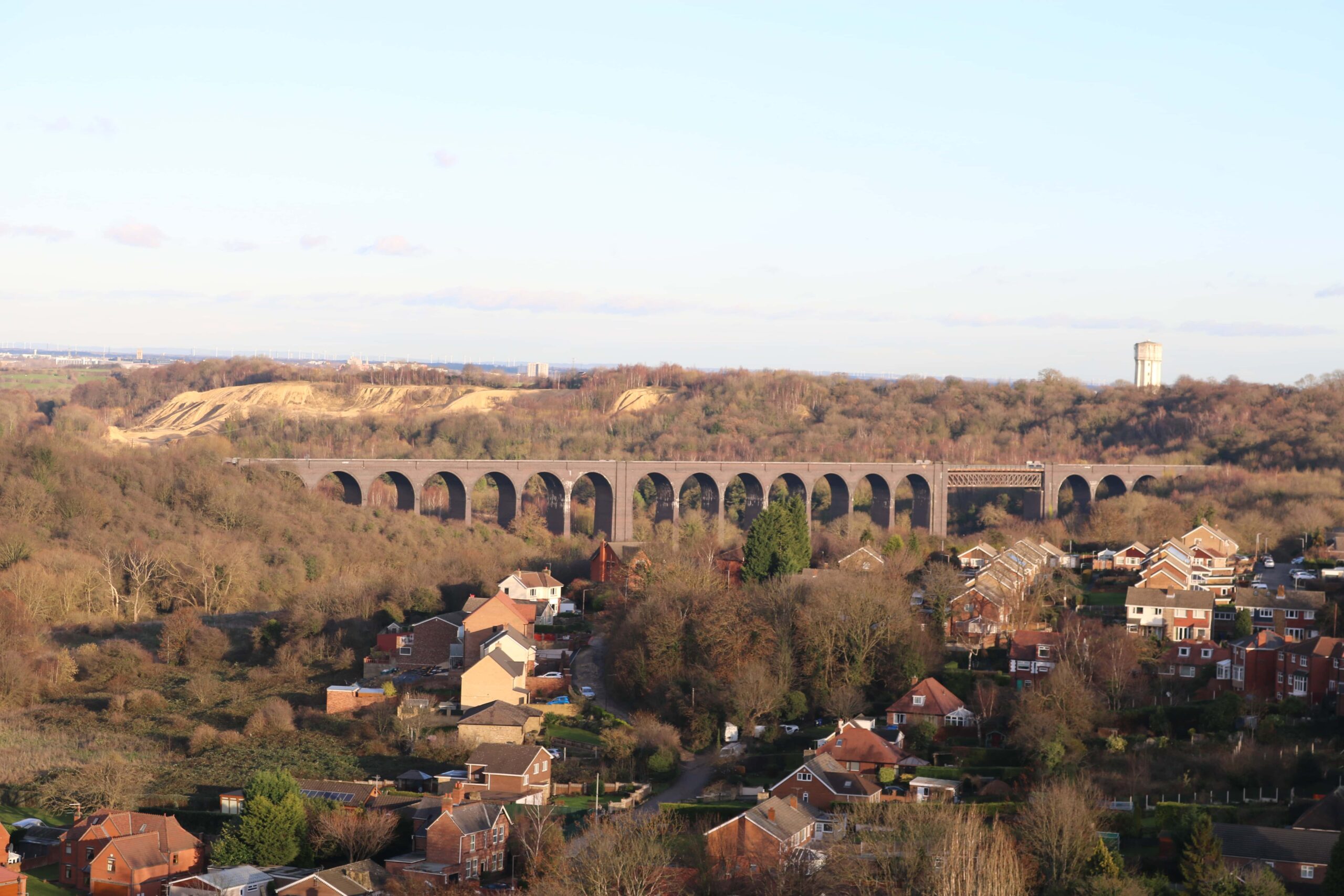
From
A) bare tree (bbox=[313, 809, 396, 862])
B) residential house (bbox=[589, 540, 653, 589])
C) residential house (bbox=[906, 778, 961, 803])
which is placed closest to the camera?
bare tree (bbox=[313, 809, 396, 862])

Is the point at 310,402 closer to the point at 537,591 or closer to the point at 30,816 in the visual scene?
the point at 537,591

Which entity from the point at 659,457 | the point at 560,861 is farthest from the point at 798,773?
the point at 659,457

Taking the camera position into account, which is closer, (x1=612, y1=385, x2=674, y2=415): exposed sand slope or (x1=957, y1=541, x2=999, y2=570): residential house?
(x1=957, y1=541, x2=999, y2=570): residential house

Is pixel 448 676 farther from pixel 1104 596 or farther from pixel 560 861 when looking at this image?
pixel 1104 596

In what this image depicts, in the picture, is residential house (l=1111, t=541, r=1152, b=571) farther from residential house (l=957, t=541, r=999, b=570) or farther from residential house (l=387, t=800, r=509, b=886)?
residential house (l=387, t=800, r=509, b=886)

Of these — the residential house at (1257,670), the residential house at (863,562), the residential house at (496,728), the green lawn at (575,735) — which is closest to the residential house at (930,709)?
the residential house at (1257,670)

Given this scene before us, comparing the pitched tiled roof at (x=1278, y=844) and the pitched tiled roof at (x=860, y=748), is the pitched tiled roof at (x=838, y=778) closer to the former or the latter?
the pitched tiled roof at (x=860, y=748)

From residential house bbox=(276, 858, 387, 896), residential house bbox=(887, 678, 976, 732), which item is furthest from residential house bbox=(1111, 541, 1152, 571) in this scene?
residential house bbox=(276, 858, 387, 896)

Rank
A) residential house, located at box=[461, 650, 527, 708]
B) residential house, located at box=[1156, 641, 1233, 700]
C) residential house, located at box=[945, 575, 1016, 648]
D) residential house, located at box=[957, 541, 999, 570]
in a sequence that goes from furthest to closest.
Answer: residential house, located at box=[957, 541, 999, 570] < residential house, located at box=[945, 575, 1016, 648] < residential house, located at box=[461, 650, 527, 708] < residential house, located at box=[1156, 641, 1233, 700]

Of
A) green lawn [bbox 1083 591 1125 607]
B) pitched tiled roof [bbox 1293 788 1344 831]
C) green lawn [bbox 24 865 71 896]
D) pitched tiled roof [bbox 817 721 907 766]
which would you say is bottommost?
green lawn [bbox 24 865 71 896]
